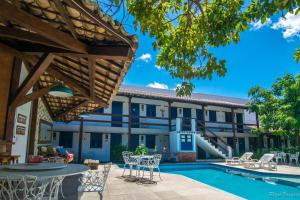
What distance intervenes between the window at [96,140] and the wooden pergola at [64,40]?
13.3 m

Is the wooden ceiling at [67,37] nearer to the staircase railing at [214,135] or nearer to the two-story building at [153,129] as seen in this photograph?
the two-story building at [153,129]

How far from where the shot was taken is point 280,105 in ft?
66.8

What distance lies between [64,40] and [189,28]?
2.30 meters

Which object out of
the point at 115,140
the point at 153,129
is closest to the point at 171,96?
the point at 153,129

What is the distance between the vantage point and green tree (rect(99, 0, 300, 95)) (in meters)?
3.71

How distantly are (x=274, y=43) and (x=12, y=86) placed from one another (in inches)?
697

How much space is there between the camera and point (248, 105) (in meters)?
23.2

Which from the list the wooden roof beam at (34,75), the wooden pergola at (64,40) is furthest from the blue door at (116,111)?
the wooden roof beam at (34,75)

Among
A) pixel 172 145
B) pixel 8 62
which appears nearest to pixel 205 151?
pixel 172 145

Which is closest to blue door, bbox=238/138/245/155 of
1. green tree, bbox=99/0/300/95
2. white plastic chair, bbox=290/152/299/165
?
white plastic chair, bbox=290/152/299/165

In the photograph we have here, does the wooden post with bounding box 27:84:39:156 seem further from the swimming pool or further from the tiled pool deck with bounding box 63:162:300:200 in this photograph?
the swimming pool

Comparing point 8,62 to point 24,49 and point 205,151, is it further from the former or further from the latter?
point 205,151

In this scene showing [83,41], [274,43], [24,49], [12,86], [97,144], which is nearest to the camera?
[83,41]

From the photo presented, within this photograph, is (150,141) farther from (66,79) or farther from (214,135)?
(66,79)
